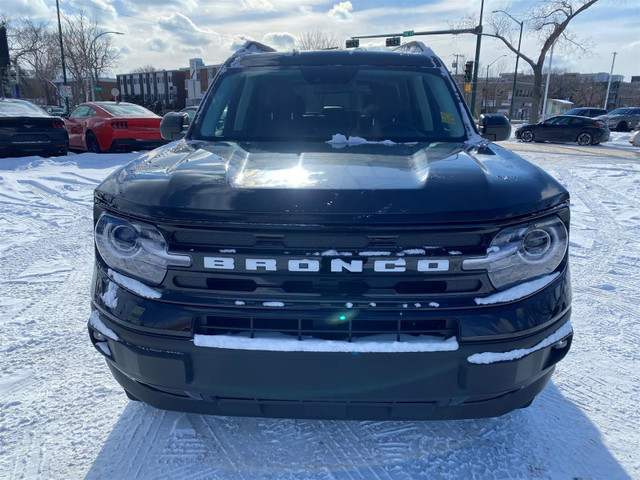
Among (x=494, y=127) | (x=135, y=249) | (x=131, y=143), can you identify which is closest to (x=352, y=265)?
(x=135, y=249)

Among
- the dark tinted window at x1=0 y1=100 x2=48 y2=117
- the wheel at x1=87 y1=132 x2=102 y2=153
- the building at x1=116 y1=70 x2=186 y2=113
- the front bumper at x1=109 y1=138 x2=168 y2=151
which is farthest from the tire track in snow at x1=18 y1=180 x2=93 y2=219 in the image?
the building at x1=116 y1=70 x2=186 y2=113

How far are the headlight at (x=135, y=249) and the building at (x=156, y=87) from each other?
7461 cm

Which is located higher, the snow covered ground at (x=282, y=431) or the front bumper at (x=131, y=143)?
the front bumper at (x=131, y=143)

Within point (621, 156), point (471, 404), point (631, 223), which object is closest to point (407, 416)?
point (471, 404)

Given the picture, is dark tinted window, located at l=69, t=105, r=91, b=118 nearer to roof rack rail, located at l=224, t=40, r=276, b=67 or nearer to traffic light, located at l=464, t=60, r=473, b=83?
roof rack rail, located at l=224, t=40, r=276, b=67

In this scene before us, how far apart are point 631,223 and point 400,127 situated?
5.18 m

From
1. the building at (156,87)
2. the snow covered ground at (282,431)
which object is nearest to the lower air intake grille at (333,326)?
the snow covered ground at (282,431)

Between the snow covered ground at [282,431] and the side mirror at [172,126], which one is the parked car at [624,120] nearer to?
the snow covered ground at [282,431]

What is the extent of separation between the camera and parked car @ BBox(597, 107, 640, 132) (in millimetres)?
28719

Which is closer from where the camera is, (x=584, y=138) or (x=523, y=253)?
(x=523, y=253)

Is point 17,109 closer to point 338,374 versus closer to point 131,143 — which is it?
point 131,143

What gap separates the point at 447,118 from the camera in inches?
119

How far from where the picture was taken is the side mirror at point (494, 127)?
3.22 m

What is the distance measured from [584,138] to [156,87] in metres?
87.7
